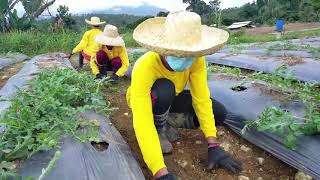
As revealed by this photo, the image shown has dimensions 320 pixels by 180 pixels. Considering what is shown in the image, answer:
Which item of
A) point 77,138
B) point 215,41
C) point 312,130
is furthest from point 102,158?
point 312,130

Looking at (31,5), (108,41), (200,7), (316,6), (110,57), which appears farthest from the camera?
(200,7)

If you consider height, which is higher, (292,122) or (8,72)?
(292,122)

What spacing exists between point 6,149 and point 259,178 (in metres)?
1.31

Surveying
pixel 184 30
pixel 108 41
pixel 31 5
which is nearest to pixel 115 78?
pixel 108 41

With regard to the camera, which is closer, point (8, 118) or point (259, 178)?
point (8, 118)

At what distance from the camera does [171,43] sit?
1.88 m

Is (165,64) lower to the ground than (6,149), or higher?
higher

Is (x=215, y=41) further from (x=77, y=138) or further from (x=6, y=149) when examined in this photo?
(x=6, y=149)

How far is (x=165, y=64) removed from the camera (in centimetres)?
215

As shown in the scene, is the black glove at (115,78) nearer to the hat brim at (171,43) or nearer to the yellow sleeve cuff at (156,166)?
the hat brim at (171,43)

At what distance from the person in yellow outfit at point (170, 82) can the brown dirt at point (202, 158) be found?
0.07 metres

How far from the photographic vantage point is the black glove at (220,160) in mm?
2236

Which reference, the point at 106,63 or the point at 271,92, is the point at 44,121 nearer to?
the point at 271,92

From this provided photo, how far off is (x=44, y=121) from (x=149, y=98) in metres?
0.54
